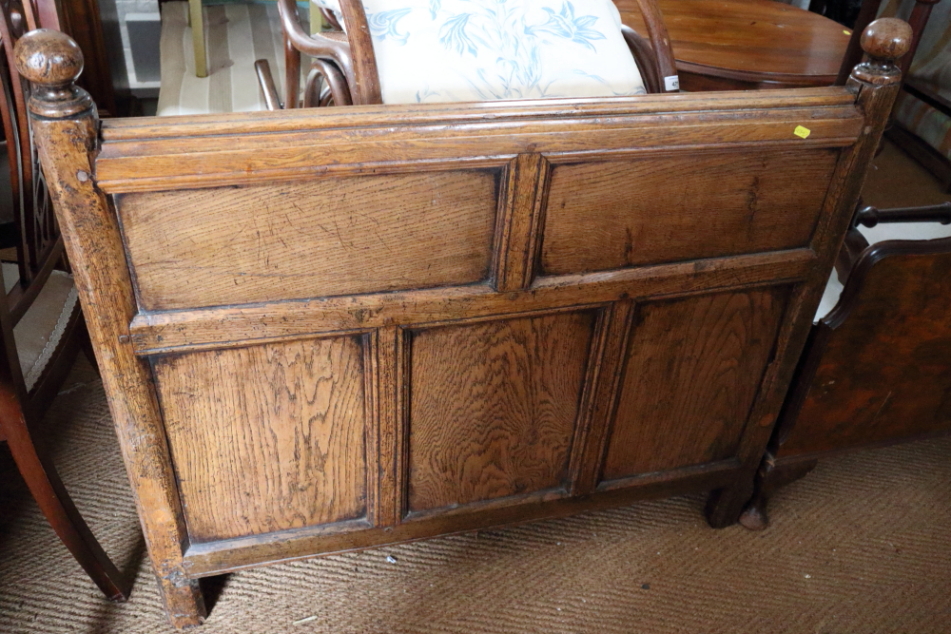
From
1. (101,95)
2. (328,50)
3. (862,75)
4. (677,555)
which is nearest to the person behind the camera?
(862,75)

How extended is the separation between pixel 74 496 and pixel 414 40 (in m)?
1.01

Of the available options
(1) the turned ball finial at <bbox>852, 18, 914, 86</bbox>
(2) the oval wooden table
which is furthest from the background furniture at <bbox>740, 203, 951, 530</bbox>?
(2) the oval wooden table

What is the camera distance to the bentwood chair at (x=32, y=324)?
1045mm

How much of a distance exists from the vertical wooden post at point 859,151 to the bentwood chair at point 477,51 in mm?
305

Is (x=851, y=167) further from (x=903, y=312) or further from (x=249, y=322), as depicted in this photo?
(x=249, y=322)

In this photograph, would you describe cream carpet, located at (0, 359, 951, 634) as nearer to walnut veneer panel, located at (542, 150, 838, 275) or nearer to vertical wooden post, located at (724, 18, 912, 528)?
vertical wooden post, located at (724, 18, 912, 528)

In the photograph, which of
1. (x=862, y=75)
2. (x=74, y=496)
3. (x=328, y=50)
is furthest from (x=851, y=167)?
(x=74, y=496)

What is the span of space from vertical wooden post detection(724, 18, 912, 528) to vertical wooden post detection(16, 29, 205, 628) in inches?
33.1

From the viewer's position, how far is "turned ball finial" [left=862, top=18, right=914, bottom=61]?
925mm

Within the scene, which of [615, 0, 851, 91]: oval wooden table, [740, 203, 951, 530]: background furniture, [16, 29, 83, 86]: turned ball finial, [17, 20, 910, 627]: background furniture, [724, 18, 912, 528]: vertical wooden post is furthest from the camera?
[615, 0, 851, 91]: oval wooden table

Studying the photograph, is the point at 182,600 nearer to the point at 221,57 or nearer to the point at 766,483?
the point at 766,483

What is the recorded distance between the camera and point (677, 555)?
4.66 feet

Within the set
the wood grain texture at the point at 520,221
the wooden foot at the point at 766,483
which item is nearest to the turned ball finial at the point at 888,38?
the wood grain texture at the point at 520,221

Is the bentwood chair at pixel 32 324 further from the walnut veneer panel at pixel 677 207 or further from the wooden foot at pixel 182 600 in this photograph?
the walnut veneer panel at pixel 677 207
